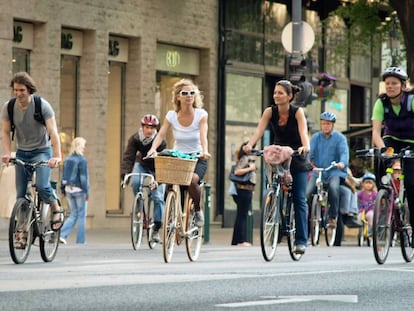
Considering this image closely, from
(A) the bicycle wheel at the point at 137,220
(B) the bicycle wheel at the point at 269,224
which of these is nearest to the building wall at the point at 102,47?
(A) the bicycle wheel at the point at 137,220

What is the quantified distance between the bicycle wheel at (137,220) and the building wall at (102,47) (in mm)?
8372

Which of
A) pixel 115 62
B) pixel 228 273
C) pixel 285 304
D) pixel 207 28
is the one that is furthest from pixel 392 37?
pixel 285 304

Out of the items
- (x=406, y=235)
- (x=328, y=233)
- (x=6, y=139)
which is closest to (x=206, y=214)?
(x=328, y=233)

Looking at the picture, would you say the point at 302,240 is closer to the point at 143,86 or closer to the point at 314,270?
the point at 314,270

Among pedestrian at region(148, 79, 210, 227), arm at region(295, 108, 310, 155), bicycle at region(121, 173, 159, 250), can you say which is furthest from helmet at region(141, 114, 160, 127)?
arm at region(295, 108, 310, 155)

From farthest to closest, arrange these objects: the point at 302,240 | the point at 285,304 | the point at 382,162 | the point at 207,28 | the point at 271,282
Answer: the point at 207,28 < the point at 302,240 < the point at 382,162 < the point at 271,282 < the point at 285,304

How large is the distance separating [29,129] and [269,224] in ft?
8.29

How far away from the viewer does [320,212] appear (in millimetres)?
23250

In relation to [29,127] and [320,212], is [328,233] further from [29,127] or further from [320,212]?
[29,127]

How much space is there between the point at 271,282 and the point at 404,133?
3356 millimetres

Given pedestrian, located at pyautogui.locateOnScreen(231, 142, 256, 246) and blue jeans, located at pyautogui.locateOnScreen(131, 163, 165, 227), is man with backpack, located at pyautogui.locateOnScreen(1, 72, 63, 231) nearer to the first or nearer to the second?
blue jeans, located at pyautogui.locateOnScreen(131, 163, 165, 227)

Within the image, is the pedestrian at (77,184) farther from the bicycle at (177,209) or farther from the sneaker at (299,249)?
the sneaker at (299,249)

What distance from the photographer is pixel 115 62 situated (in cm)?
3150

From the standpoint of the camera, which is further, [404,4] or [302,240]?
[404,4]
